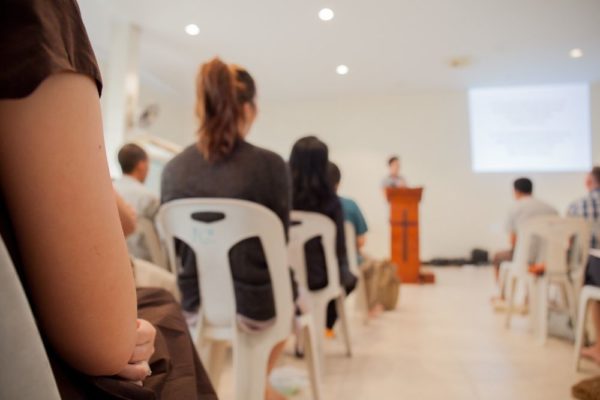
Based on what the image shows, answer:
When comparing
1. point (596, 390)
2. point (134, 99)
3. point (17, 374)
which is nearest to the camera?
point (17, 374)

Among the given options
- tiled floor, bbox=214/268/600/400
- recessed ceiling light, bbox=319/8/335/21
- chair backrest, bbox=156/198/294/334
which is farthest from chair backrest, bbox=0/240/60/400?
recessed ceiling light, bbox=319/8/335/21

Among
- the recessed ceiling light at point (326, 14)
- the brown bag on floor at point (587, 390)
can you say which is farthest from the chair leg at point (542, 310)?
the recessed ceiling light at point (326, 14)

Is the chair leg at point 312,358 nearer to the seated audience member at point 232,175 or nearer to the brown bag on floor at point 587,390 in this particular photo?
the seated audience member at point 232,175

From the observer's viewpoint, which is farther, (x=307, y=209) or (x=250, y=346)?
(x=307, y=209)

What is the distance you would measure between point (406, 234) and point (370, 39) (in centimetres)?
227

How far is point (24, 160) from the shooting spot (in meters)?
0.33

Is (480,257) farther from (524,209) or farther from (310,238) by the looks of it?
(310,238)

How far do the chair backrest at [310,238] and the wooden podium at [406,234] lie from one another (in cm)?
278

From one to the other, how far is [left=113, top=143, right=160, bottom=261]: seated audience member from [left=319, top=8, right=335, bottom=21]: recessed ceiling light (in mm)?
2630

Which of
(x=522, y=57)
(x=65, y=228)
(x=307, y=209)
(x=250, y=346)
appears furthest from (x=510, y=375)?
(x=522, y=57)

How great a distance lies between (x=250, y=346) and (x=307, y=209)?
870 mm

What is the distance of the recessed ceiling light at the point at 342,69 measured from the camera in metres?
5.61

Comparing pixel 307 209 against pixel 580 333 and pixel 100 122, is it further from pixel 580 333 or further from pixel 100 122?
pixel 100 122

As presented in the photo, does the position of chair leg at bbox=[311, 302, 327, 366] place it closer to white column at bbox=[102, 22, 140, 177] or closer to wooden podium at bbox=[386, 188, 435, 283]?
wooden podium at bbox=[386, 188, 435, 283]
